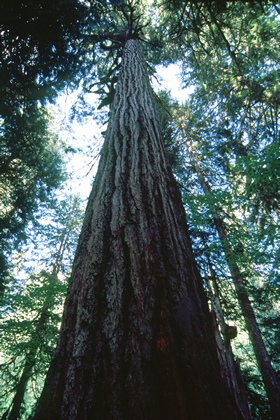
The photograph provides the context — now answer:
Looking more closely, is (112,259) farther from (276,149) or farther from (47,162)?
(47,162)

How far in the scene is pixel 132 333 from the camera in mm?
845

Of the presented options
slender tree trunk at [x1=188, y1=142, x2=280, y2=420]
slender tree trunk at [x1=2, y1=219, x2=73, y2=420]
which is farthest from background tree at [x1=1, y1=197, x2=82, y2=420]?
slender tree trunk at [x1=188, y1=142, x2=280, y2=420]

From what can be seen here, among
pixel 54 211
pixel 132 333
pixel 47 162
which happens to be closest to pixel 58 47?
pixel 47 162

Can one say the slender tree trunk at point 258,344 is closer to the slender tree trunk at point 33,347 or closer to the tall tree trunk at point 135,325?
the tall tree trunk at point 135,325

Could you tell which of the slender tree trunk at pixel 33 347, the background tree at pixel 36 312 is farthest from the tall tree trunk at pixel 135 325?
the background tree at pixel 36 312

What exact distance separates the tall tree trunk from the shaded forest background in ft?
5.21

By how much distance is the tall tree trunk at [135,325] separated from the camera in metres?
0.72

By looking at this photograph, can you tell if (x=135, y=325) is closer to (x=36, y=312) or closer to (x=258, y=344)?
(x=258, y=344)

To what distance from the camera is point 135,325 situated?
0.86 metres

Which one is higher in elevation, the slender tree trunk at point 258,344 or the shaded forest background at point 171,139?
the shaded forest background at point 171,139

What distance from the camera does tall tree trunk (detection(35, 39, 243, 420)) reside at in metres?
0.72

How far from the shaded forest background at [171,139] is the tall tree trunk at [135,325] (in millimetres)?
1588

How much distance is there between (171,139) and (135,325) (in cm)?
956

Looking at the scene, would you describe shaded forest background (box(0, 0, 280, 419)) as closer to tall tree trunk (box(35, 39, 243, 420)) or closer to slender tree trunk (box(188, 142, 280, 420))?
slender tree trunk (box(188, 142, 280, 420))
